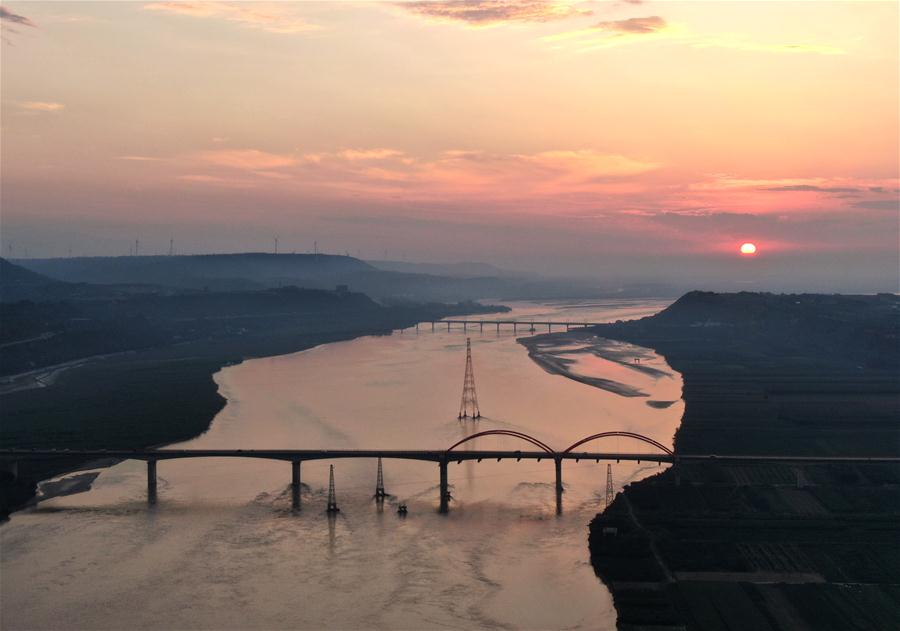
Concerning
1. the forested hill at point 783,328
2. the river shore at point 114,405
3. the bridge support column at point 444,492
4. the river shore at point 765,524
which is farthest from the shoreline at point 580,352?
the bridge support column at point 444,492

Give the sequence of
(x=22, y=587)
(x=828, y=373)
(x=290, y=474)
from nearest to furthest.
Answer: (x=22, y=587) → (x=290, y=474) → (x=828, y=373)

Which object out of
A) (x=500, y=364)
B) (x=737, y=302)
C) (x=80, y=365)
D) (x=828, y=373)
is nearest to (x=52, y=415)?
(x=80, y=365)

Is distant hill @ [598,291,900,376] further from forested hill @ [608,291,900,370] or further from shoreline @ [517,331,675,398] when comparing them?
shoreline @ [517,331,675,398]

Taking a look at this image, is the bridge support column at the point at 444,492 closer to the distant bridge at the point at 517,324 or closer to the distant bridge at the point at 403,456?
the distant bridge at the point at 403,456

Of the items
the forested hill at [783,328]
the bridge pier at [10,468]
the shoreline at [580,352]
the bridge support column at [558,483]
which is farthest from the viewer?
the forested hill at [783,328]

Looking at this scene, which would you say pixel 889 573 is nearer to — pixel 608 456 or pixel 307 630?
pixel 608 456

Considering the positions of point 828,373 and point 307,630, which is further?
point 828,373

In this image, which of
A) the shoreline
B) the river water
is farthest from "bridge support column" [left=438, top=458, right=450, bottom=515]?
the shoreline

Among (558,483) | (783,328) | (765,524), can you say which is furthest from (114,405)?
(783,328)
